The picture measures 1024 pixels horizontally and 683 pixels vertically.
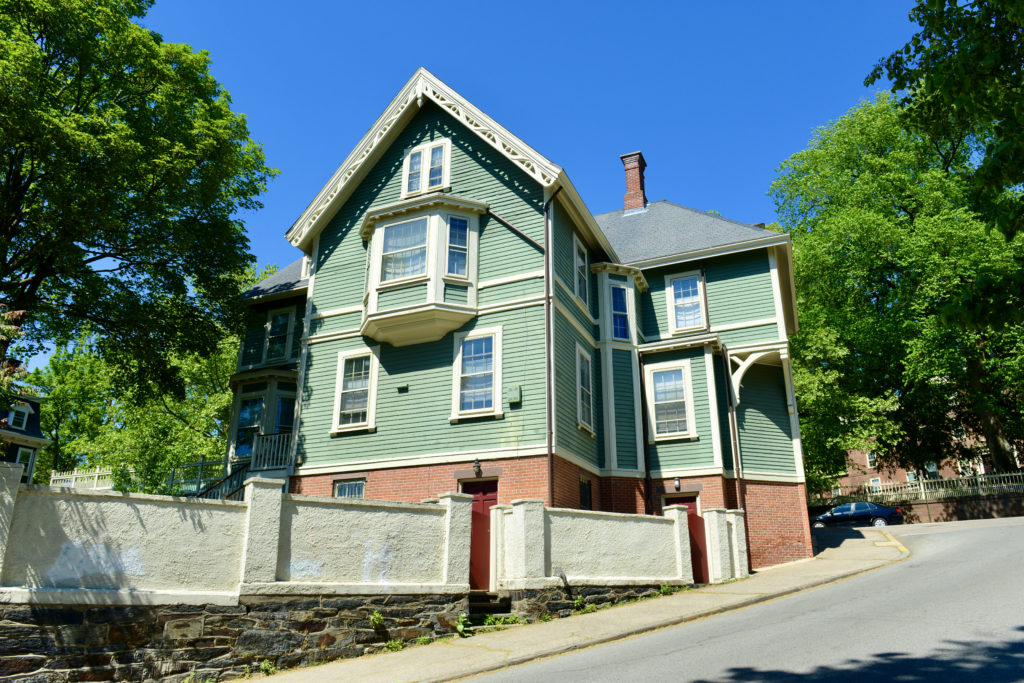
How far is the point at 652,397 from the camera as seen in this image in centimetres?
2120

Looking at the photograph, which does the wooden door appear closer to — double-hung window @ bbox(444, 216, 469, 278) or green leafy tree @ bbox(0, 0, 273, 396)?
double-hung window @ bbox(444, 216, 469, 278)

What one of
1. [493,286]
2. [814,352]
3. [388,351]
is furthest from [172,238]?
[814,352]

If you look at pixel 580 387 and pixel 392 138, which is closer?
pixel 580 387

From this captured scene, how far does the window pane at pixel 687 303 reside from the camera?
22.5 meters

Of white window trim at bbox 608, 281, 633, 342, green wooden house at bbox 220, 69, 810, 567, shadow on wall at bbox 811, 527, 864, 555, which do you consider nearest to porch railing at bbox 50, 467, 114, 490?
green wooden house at bbox 220, 69, 810, 567

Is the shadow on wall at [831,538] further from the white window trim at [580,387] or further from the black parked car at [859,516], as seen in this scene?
the white window trim at [580,387]

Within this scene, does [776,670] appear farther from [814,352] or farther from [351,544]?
[814,352]

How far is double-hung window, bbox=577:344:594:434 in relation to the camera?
1919 cm

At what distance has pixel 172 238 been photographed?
68.4 feet

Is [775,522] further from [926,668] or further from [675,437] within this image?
[926,668]

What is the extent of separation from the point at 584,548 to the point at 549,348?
5.23m

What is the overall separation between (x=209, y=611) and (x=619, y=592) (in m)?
7.69

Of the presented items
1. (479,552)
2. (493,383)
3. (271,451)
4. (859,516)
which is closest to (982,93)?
(479,552)

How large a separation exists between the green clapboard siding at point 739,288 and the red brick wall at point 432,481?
7.67 metres
